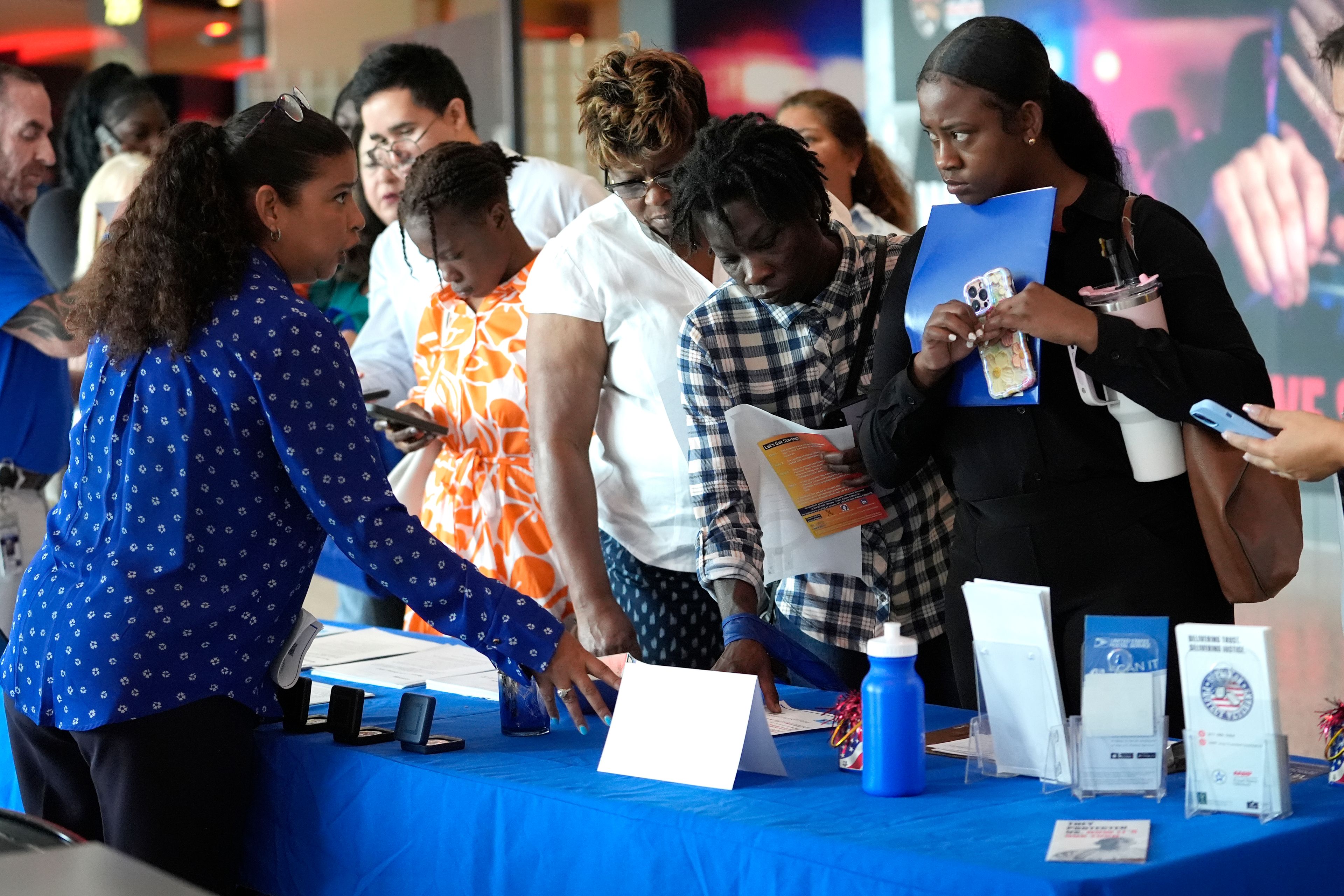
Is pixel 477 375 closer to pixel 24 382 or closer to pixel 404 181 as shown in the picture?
pixel 404 181

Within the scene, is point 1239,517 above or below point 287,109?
below

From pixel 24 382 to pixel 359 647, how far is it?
1.11 meters

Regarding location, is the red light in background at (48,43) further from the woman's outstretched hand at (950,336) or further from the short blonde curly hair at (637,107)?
the woman's outstretched hand at (950,336)

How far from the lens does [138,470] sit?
1.68m

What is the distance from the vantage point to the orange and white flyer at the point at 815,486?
196cm

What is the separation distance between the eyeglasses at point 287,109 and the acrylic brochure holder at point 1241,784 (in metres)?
1.30

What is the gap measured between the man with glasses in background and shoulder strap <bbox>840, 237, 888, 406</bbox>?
1235 mm

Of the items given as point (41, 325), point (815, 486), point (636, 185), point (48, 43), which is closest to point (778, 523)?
point (815, 486)

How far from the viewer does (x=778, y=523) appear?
198 centimetres

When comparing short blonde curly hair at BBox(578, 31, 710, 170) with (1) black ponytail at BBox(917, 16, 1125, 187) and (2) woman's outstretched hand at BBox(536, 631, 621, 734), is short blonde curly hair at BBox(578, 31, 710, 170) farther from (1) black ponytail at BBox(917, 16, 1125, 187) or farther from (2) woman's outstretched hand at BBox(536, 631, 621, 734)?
(2) woman's outstretched hand at BBox(536, 631, 621, 734)

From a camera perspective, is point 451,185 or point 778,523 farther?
point 451,185

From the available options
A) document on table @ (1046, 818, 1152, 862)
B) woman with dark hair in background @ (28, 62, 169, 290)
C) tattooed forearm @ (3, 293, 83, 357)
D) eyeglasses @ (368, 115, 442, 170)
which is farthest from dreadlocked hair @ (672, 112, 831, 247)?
woman with dark hair in background @ (28, 62, 169, 290)

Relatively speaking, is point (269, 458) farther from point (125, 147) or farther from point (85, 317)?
point (125, 147)

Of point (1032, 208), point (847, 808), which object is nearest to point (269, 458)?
point (847, 808)
